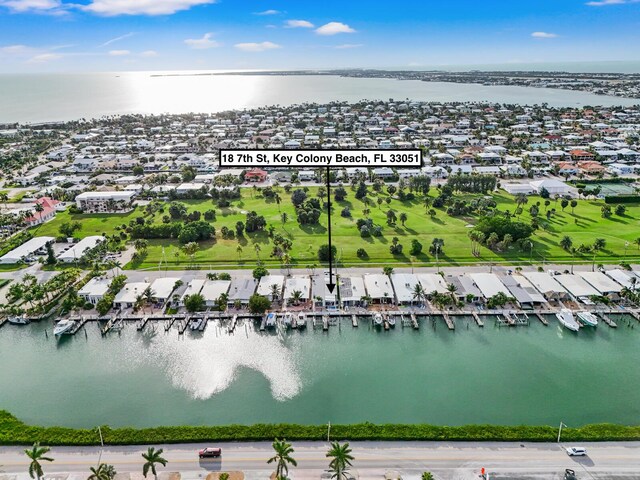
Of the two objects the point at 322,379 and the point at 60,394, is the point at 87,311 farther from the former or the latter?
the point at 322,379

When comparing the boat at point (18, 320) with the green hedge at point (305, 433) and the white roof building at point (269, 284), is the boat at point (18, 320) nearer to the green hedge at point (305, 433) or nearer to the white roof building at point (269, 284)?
the green hedge at point (305, 433)

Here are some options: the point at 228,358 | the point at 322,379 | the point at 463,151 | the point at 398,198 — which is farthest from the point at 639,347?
the point at 463,151

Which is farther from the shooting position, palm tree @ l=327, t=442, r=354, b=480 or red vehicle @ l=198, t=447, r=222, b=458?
red vehicle @ l=198, t=447, r=222, b=458

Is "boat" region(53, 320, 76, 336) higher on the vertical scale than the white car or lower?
higher

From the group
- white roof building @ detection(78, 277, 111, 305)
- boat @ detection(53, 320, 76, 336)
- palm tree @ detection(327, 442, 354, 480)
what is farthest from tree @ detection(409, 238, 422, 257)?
boat @ detection(53, 320, 76, 336)

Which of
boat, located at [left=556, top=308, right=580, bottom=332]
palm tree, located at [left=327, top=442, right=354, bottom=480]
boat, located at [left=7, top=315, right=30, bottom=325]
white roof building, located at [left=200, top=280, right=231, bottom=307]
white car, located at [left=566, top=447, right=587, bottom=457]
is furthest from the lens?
white roof building, located at [left=200, top=280, right=231, bottom=307]

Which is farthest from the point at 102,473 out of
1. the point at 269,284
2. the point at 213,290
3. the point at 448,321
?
the point at 448,321

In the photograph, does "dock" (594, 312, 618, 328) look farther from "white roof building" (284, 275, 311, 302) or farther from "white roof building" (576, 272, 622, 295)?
"white roof building" (284, 275, 311, 302)
